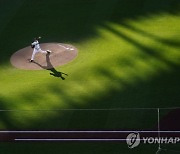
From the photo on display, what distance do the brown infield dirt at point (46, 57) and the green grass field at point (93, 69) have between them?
0.44 metres

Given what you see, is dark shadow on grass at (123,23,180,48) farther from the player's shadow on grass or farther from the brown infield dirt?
the player's shadow on grass

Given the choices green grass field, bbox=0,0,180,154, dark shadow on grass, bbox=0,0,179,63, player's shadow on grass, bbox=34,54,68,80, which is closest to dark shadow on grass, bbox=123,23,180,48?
green grass field, bbox=0,0,180,154

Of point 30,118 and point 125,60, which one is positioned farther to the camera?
point 125,60

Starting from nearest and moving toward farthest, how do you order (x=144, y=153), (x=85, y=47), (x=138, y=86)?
(x=144, y=153) < (x=138, y=86) < (x=85, y=47)

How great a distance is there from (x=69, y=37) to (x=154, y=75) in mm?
7196

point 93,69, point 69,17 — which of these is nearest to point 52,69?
point 93,69

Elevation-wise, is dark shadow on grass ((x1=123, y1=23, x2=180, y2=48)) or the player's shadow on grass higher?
dark shadow on grass ((x1=123, y1=23, x2=180, y2=48))

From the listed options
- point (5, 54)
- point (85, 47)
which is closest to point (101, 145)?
point (85, 47)

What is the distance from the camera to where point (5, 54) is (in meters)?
26.5

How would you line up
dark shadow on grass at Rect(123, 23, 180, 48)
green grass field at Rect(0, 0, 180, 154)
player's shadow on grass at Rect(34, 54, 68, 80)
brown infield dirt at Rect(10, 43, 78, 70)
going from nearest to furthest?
green grass field at Rect(0, 0, 180, 154) < player's shadow on grass at Rect(34, 54, 68, 80) < brown infield dirt at Rect(10, 43, 78, 70) < dark shadow on grass at Rect(123, 23, 180, 48)

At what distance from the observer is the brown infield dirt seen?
24.9m

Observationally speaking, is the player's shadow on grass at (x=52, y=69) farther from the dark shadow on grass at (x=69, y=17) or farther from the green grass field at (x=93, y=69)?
the dark shadow on grass at (x=69, y=17)

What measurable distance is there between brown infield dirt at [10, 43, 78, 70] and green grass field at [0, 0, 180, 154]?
439 mm

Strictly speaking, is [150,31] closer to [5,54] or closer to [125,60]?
[125,60]
